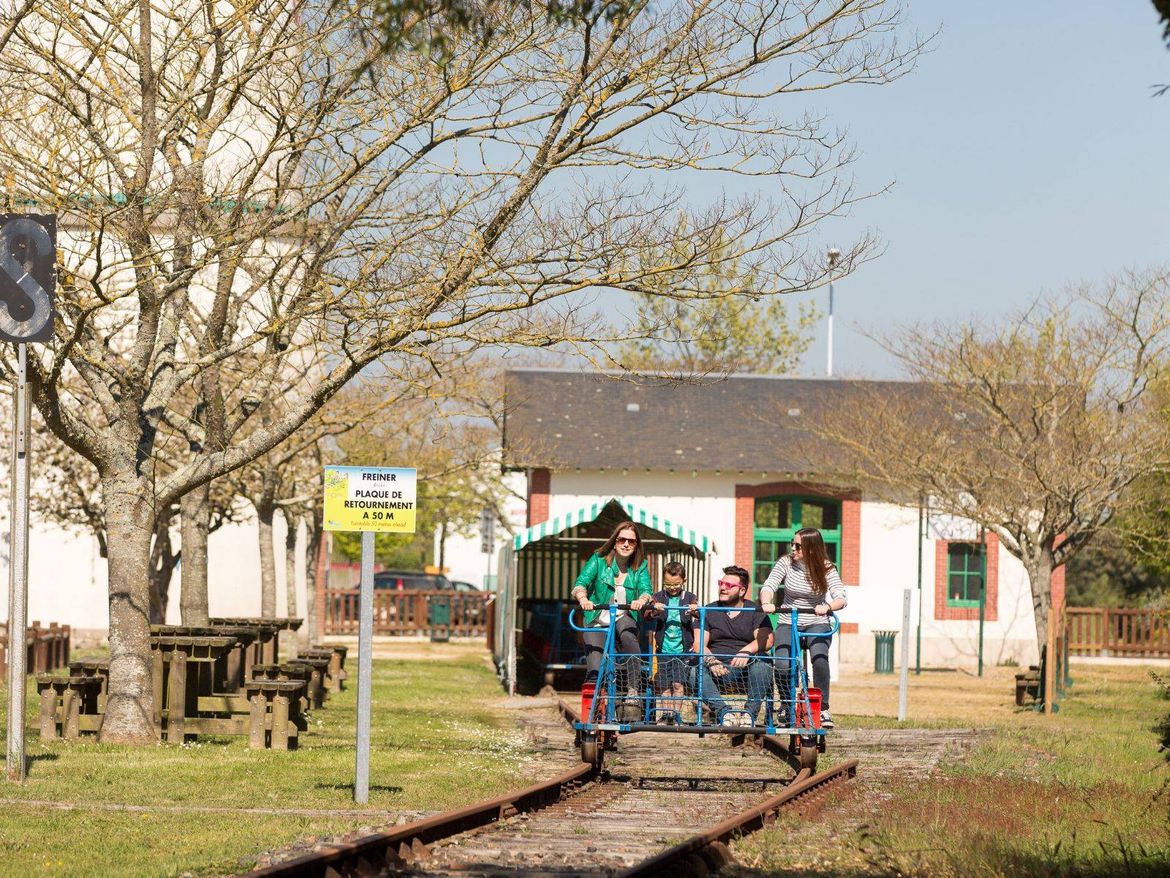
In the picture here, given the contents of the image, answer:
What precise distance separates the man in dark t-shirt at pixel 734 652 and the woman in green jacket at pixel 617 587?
24.0 inches

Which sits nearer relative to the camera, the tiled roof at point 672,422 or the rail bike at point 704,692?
the rail bike at point 704,692

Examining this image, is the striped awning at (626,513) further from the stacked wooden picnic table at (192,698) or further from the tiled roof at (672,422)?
the tiled roof at (672,422)

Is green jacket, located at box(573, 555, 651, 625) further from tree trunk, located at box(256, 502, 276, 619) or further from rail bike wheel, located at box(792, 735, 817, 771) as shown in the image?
tree trunk, located at box(256, 502, 276, 619)

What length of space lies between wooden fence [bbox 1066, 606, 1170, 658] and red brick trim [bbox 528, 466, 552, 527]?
1209 cm

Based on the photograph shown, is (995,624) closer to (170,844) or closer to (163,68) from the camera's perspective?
(163,68)

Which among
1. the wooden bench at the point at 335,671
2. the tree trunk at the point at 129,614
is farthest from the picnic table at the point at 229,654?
the wooden bench at the point at 335,671

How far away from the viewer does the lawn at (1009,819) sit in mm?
8648

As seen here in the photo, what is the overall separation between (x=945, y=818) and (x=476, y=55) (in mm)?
7062

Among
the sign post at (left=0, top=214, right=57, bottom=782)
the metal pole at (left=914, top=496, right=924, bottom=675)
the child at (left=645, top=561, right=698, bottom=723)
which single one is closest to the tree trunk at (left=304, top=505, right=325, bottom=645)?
the metal pole at (left=914, top=496, right=924, bottom=675)

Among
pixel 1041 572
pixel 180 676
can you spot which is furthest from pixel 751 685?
pixel 1041 572

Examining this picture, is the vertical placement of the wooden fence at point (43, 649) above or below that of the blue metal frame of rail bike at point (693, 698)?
below

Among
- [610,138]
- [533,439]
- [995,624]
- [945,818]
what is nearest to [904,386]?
[995,624]

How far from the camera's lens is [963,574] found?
1458 inches

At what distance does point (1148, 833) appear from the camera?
9.93 m
